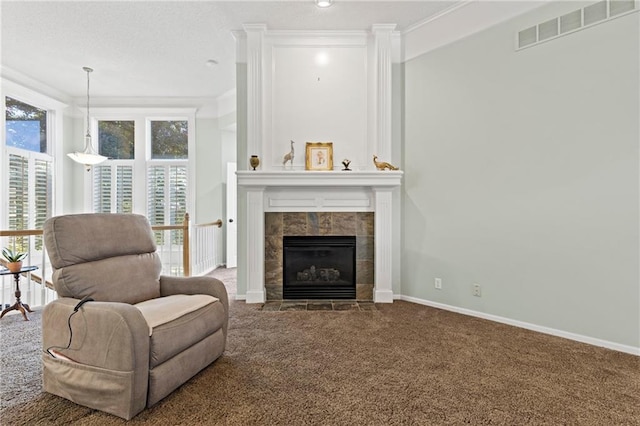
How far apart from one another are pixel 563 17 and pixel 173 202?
20.0 feet

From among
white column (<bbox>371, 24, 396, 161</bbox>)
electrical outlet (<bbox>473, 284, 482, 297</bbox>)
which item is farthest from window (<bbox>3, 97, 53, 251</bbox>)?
electrical outlet (<bbox>473, 284, 482, 297</bbox>)

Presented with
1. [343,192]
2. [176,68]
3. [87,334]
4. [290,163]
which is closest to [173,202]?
[176,68]

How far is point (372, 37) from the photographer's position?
3611mm

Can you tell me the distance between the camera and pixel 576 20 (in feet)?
8.32

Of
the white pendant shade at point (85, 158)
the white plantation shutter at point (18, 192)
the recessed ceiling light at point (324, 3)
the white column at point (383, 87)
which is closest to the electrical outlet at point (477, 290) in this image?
the white column at point (383, 87)

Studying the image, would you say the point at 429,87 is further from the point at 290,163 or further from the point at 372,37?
the point at 290,163

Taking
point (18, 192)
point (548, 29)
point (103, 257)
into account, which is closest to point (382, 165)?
point (548, 29)

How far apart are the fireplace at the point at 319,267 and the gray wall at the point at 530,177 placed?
0.67 m

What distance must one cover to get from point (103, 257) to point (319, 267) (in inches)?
88.8

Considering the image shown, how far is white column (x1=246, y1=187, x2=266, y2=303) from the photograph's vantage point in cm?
358

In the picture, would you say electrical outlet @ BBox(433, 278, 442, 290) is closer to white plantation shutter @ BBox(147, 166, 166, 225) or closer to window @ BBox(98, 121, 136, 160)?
white plantation shutter @ BBox(147, 166, 166, 225)

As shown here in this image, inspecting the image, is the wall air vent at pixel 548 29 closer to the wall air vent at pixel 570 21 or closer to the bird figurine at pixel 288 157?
the wall air vent at pixel 570 21

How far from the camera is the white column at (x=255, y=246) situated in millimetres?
3578

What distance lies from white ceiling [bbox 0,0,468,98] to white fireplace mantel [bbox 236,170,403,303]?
1.69 metres
